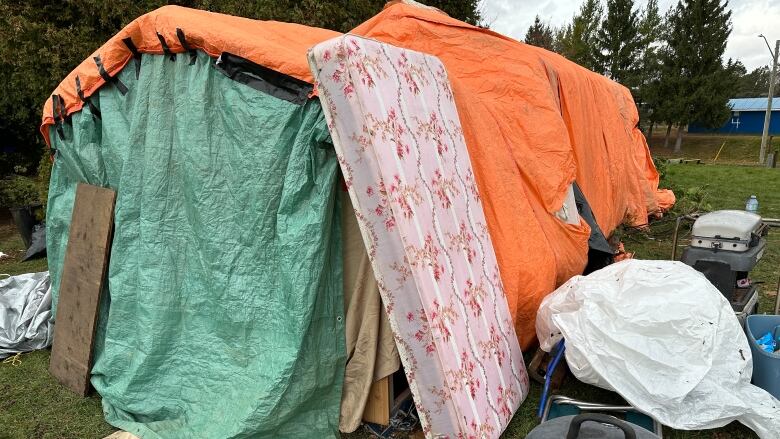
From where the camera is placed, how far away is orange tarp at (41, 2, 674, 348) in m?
2.60

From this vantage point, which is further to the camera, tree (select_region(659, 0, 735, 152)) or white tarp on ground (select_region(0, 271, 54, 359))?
tree (select_region(659, 0, 735, 152))

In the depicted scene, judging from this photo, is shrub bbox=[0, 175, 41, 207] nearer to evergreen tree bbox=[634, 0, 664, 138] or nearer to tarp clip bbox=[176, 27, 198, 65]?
tarp clip bbox=[176, 27, 198, 65]

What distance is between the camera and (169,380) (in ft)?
8.92

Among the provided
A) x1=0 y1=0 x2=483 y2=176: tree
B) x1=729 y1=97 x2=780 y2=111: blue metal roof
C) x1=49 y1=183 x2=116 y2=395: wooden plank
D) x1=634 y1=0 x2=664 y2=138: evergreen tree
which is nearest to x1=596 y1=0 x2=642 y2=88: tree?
x1=634 y1=0 x2=664 y2=138: evergreen tree

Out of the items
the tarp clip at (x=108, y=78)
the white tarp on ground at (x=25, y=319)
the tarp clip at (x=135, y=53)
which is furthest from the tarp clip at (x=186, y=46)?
the white tarp on ground at (x=25, y=319)

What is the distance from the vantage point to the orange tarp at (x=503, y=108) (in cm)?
260

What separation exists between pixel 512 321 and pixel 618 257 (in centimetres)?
227

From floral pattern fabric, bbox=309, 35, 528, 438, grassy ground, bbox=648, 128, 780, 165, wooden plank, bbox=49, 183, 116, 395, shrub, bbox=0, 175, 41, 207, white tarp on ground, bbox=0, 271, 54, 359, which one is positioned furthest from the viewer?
grassy ground, bbox=648, 128, 780, 165

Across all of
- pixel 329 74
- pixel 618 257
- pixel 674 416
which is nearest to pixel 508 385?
pixel 674 416

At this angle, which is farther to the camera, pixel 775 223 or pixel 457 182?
pixel 775 223

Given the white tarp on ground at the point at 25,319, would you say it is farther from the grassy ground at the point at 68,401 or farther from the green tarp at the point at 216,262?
the green tarp at the point at 216,262

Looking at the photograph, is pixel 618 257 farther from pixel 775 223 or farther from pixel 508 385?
pixel 508 385

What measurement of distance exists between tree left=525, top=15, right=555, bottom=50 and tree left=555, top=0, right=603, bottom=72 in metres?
0.77

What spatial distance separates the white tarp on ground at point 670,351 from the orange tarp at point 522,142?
0.58m
